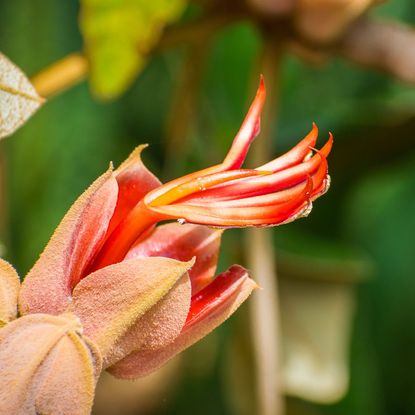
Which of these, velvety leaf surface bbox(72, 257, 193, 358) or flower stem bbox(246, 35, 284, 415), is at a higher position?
velvety leaf surface bbox(72, 257, 193, 358)

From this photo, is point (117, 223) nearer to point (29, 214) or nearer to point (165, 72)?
point (29, 214)

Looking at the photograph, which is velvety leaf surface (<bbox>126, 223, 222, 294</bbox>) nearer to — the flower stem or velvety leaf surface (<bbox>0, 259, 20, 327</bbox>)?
velvety leaf surface (<bbox>0, 259, 20, 327</bbox>)

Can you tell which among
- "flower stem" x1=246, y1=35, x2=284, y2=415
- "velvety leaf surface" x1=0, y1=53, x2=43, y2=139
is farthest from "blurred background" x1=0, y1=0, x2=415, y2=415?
"velvety leaf surface" x1=0, y1=53, x2=43, y2=139

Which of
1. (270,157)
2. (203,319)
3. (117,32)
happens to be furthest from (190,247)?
(270,157)

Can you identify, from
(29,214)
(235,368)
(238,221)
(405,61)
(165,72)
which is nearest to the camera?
(238,221)

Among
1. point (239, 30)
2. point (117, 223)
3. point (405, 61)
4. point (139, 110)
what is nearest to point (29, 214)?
point (139, 110)

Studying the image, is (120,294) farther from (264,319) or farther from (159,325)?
(264,319)
